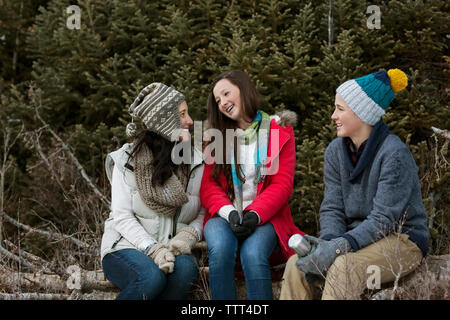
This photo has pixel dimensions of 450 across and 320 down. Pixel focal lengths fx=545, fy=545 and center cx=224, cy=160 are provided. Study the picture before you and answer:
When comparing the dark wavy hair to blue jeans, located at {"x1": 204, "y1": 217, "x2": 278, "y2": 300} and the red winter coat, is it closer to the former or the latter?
the red winter coat

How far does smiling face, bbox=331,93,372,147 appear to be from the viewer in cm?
354

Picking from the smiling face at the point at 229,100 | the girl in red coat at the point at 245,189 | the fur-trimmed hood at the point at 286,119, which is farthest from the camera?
the fur-trimmed hood at the point at 286,119

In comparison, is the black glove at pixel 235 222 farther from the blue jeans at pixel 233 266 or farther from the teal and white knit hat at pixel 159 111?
the teal and white knit hat at pixel 159 111

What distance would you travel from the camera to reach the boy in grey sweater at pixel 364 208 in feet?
10.3

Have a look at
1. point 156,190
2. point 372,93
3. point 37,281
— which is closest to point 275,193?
point 156,190

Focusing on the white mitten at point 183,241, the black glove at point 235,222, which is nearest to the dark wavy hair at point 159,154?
the white mitten at point 183,241

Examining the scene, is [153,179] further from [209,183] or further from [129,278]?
[129,278]

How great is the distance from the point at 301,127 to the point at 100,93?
7.94 feet

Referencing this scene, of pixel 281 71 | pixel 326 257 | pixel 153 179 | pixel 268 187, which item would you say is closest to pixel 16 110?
pixel 281 71

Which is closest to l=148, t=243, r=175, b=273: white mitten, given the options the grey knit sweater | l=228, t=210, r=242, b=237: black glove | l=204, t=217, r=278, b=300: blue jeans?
l=204, t=217, r=278, b=300: blue jeans

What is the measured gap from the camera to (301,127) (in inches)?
250

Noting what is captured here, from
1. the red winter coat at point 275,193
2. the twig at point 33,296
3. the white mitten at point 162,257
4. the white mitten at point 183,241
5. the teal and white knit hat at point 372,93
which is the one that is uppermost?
the teal and white knit hat at point 372,93

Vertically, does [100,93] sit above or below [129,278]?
above

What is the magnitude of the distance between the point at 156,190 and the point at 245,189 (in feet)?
2.05
